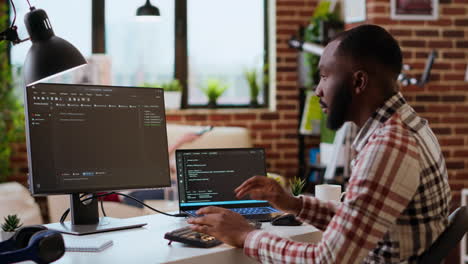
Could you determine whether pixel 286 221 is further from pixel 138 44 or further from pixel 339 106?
pixel 138 44

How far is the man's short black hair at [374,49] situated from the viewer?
149cm

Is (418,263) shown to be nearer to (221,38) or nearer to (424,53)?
(424,53)

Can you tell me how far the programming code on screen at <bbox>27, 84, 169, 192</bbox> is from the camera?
1845 millimetres

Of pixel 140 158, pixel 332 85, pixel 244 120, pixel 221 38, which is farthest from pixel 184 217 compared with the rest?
pixel 221 38

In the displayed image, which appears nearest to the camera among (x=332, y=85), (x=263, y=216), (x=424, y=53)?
(x=332, y=85)

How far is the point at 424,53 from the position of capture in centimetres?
395

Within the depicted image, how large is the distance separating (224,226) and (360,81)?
1.72 ft

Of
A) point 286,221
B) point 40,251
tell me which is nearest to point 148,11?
point 286,221

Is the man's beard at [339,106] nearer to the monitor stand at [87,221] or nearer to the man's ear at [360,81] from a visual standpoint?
the man's ear at [360,81]

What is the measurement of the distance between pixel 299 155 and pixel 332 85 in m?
3.89

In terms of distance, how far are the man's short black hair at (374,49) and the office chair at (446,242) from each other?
0.40m

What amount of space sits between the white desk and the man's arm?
1.03 ft

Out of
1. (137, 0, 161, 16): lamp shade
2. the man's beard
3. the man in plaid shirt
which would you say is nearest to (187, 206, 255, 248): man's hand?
the man in plaid shirt

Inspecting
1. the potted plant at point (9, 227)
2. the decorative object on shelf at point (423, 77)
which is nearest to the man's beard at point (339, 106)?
the potted plant at point (9, 227)
